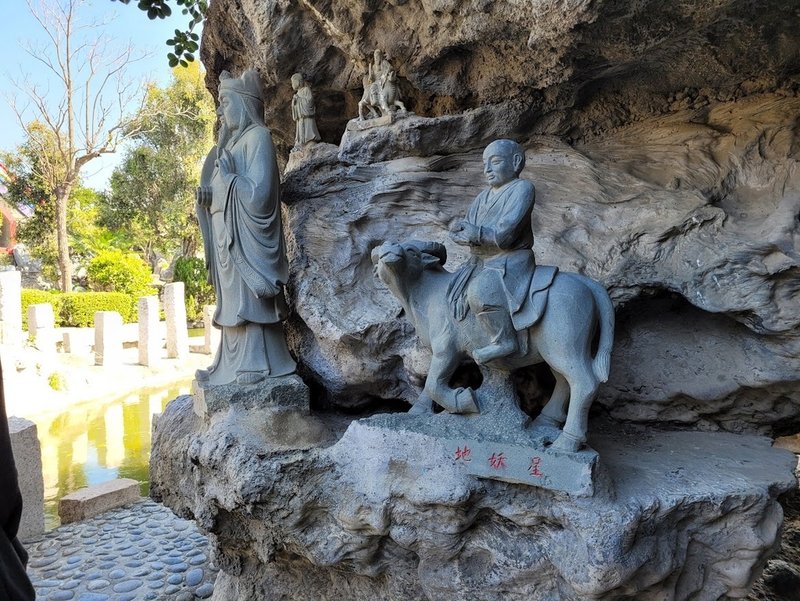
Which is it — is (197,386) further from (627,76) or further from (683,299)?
(627,76)

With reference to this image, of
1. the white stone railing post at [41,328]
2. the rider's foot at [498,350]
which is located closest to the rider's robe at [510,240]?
the rider's foot at [498,350]

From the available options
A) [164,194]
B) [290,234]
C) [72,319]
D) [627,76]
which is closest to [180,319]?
[72,319]

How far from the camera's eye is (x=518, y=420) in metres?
2.99

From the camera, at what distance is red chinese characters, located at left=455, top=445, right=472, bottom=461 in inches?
114

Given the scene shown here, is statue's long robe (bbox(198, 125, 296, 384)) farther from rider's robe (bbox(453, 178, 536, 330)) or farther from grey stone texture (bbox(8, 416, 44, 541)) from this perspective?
grey stone texture (bbox(8, 416, 44, 541))

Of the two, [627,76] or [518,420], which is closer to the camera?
[518,420]

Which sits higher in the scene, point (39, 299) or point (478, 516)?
point (39, 299)

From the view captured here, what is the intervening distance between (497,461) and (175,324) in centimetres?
1322

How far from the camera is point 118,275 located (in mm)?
19609

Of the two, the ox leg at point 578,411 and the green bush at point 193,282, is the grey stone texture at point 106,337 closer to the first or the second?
the green bush at point 193,282

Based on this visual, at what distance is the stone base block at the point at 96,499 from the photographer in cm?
621

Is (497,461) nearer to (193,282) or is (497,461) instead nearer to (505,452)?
(505,452)

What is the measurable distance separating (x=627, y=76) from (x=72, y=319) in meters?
17.1

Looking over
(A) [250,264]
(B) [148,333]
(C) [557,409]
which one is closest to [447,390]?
(C) [557,409]
